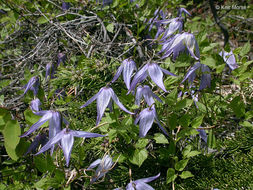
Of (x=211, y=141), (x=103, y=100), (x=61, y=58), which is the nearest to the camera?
(x=103, y=100)

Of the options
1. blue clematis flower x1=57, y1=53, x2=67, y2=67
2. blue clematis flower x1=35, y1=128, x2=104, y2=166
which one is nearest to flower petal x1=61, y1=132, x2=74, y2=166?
Answer: blue clematis flower x1=35, y1=128, x2=104, y2=166

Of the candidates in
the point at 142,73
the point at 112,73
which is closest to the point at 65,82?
the point at 112,73

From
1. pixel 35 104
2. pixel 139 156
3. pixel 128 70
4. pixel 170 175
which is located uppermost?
pixel 128 70

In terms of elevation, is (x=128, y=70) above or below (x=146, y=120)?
above

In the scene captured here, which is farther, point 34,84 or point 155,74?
point 34,84

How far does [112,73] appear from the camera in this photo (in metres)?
1.65

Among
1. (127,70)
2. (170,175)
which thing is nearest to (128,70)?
(127,70)

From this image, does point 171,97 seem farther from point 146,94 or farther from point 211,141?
point 211,141

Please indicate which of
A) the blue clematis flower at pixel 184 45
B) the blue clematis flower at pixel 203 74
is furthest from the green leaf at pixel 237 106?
the blue clematis flower at pixel 184 45

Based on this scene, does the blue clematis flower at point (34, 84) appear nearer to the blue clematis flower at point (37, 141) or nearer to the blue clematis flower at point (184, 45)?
the blue clematis flower at point (37, 141)

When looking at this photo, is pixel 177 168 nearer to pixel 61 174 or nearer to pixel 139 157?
pixel 139 157

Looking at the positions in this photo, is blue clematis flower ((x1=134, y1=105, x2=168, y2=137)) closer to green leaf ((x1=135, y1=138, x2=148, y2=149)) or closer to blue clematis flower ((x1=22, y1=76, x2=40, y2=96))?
green leaf ((x1=135, y1=138, x2=148, y2=149))

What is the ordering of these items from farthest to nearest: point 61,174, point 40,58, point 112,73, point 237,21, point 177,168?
point 237,21 < point 40,58 < point 112,73 < point 177,168 < point 61,174

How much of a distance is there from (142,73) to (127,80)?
12 centimetres
